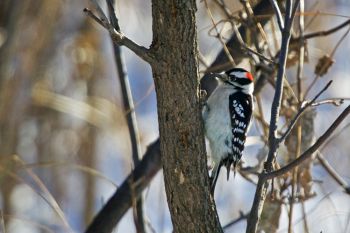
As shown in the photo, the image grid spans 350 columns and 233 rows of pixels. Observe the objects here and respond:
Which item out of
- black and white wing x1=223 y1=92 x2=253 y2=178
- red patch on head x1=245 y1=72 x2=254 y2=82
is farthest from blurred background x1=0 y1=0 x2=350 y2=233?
black and white wing x1=223 y1=92 x2=253 y2=178

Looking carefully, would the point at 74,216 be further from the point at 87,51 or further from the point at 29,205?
the point at 87,51

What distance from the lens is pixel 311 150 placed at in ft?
9.46

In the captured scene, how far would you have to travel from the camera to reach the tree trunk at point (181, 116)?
117 inches

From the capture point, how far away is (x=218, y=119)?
4.28m

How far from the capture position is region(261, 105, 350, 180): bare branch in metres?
2.83

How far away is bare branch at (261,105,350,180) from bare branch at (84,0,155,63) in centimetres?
61

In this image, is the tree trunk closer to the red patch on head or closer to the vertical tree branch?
the vertical tree branch

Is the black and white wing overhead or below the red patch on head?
below

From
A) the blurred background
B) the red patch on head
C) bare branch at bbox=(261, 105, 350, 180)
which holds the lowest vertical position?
bare branch at bbox=(261, 105, 350, 180)

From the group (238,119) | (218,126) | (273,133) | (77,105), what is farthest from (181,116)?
(77,105)

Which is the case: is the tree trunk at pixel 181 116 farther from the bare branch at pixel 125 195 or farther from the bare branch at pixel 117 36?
the bare branch at pixel 125 195

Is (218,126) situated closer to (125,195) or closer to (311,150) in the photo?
(125,195)

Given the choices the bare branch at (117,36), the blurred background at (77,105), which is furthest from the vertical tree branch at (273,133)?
the blurred background at (77,105)

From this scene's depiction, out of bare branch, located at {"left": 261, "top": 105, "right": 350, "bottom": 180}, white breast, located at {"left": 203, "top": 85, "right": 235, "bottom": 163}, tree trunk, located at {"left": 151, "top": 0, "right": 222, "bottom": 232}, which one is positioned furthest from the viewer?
white breast, located at {"left": 203, "top": 85, "right": 235, "bottom": 163}
